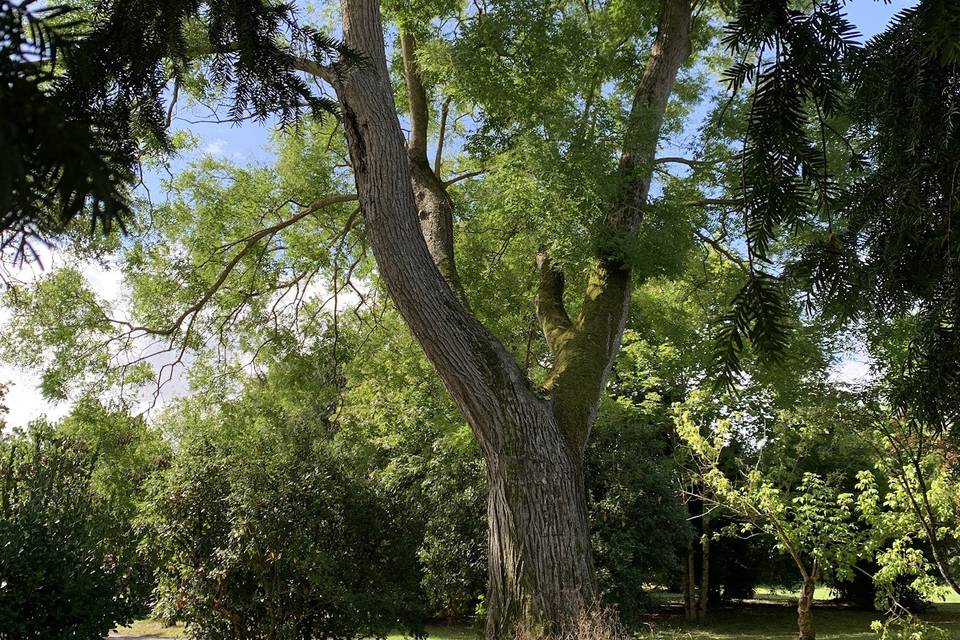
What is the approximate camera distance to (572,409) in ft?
22.5

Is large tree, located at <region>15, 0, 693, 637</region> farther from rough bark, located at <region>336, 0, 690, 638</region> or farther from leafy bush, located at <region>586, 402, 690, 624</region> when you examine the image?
leafy bush, located at <region>586, 402, 690, 624</region>

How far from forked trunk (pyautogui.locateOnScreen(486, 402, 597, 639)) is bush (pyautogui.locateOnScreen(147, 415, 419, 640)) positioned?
3.06m

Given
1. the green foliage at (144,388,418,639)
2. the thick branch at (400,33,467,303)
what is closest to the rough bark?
the thick branch at (400,33,467,303)

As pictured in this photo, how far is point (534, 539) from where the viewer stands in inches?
239

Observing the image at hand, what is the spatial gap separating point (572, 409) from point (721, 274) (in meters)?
4.32

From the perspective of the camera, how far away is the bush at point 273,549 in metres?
8.66

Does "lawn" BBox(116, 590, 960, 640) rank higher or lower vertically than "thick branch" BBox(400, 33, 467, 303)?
lower

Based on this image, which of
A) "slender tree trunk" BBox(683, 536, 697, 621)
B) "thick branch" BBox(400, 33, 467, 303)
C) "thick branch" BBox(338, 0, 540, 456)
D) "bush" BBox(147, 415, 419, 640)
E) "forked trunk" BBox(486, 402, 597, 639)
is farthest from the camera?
"slender tree trunk" BBox(683, 536, 697, 621)

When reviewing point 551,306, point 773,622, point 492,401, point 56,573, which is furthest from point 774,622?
point 56,573

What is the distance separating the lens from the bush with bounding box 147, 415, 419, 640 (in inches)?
341

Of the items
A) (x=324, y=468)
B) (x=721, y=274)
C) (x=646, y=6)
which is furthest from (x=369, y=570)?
(x=646, y=6)

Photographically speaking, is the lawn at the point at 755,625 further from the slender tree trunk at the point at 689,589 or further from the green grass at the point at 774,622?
the slender tree trunk at the point at 689,589

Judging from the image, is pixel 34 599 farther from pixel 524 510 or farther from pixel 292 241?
pixel 292 241

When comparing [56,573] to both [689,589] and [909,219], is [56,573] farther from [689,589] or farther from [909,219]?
[689,589]
